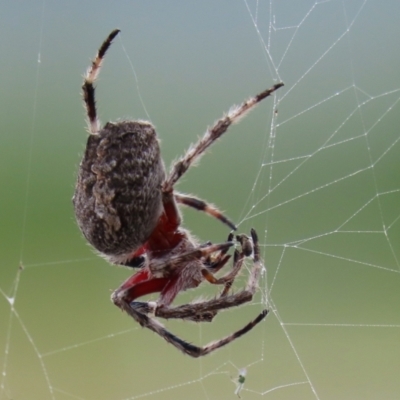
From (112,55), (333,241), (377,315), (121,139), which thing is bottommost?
(377,315)

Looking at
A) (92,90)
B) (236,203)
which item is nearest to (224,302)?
(92,90)

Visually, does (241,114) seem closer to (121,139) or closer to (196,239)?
(121,139)

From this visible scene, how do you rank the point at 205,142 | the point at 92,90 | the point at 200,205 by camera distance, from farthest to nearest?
the point at 200,205 → the point at 92,90 → the point at 205,142

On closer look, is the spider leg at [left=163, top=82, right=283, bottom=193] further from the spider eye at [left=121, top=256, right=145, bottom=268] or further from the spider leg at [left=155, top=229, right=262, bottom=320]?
the spider eye at [left=121, top=256, right=145, bottom=268]

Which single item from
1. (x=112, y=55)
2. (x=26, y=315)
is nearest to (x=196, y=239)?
(x=26, y=315)

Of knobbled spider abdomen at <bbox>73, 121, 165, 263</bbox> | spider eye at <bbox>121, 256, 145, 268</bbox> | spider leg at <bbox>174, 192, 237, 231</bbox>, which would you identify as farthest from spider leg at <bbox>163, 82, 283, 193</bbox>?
spider eye at <bbox>121, 256, 145, 268</bbox>

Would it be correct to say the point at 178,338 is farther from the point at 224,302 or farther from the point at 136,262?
the point at 136,262

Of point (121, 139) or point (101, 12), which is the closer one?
point (121, 139)

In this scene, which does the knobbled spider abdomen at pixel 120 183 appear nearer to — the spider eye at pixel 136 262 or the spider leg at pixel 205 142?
the spider leg at pixel 205 142
